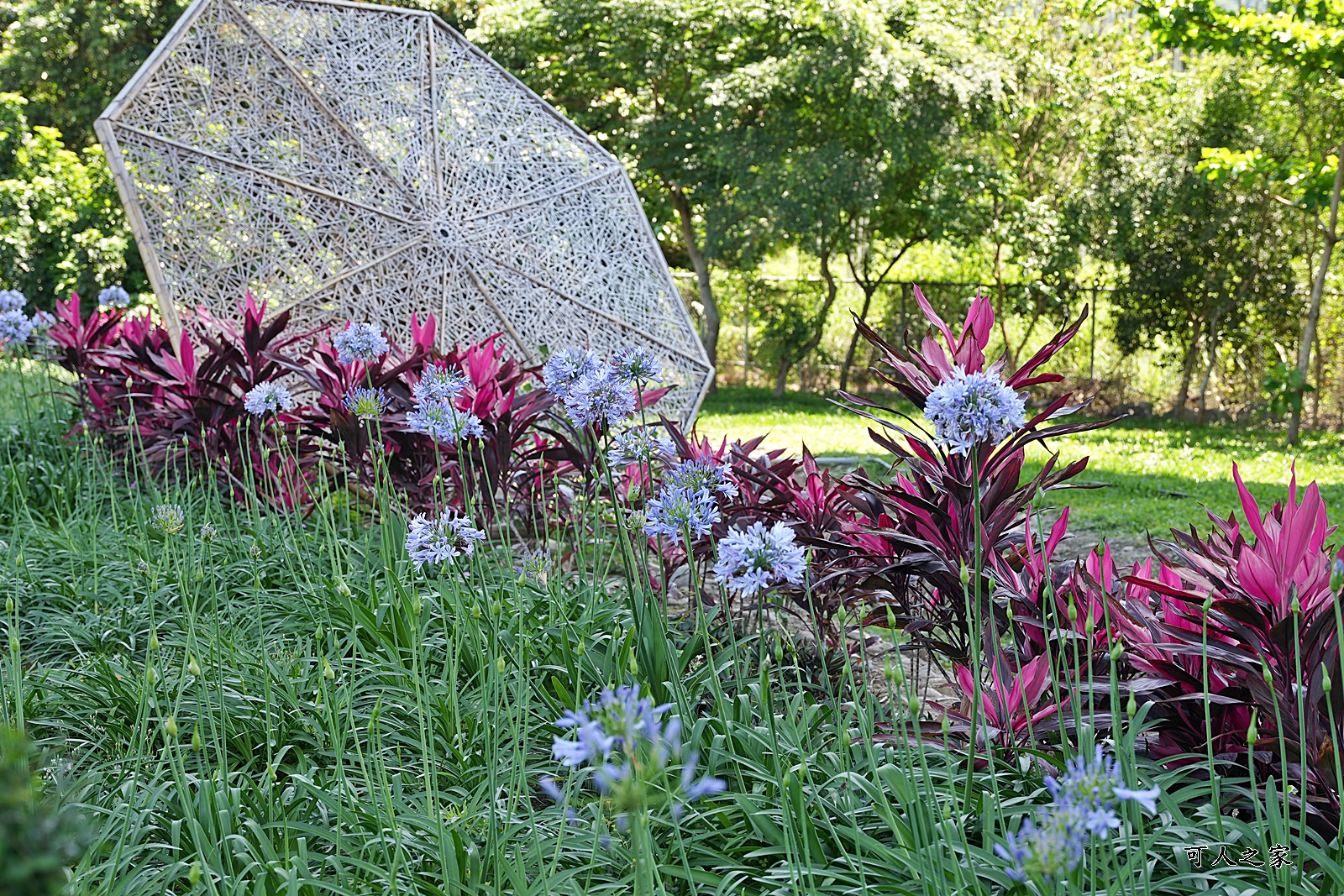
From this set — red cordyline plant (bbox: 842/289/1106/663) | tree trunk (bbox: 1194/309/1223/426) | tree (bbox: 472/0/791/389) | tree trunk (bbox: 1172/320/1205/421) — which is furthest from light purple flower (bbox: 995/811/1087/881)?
tree trunk (bbox: 1172/320/1205/421)

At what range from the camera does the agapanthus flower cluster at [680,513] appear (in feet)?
6.42

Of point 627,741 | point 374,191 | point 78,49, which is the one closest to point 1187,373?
point 374,191

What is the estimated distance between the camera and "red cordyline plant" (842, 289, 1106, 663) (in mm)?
2594

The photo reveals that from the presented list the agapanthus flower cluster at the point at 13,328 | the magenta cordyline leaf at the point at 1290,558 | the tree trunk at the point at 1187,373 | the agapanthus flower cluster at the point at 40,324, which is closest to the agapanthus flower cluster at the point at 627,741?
the magenta cordyline leaf at the point at 1290,558

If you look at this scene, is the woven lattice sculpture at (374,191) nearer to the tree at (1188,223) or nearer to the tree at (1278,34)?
the tree at (1278,34)

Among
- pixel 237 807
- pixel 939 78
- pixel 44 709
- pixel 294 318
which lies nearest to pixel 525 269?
pixel 294 318

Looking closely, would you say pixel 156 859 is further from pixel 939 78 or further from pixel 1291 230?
pixel 1291 230

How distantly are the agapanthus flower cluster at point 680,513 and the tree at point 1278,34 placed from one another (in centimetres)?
1013

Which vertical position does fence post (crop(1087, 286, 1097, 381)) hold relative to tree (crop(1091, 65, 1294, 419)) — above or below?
below

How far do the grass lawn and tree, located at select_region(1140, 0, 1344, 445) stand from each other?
1257 mm

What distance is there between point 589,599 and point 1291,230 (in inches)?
543

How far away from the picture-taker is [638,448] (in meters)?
2.54

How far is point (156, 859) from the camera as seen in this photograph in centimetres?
201

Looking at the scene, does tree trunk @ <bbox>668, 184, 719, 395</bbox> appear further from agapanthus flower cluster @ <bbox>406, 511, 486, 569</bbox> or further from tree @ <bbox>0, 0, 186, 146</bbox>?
agapanthus flower cluster @ <bbox>406, 511, 486, 569</bbox>
